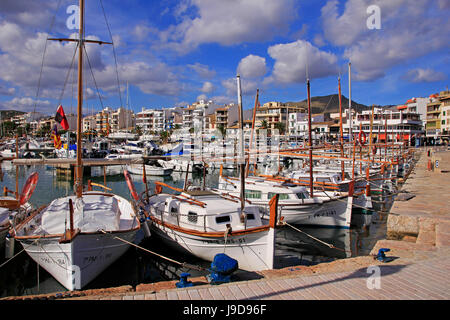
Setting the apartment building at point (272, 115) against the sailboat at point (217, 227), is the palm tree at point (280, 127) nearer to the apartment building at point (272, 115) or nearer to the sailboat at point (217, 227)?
the apartment building at point (272, 115)

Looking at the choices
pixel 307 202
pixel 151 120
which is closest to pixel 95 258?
pixel 307 202

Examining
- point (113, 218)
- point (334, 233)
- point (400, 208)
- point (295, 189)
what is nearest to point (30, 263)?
point (113, 218)

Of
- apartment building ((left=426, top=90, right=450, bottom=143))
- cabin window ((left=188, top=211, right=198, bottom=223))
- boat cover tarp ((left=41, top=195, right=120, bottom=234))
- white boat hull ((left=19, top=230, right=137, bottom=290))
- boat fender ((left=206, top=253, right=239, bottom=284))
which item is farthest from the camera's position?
apartment building ((left=426, top=90, right=450, bottom=143))

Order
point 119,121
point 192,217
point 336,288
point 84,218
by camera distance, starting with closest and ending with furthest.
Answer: point 336,288 → point 84,218 → point 192,217 → point 119,121

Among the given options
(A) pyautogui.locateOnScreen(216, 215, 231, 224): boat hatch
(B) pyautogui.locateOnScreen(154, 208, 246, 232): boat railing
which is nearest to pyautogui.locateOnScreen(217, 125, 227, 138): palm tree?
(B) pyautogui.locateOnScreen(154, 208, 246, 232): boat railing

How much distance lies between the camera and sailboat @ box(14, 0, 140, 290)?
10.5 meters

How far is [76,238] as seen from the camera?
34.2ft

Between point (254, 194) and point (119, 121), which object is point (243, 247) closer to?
point (254, 194)

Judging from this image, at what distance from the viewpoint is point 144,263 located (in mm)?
13961

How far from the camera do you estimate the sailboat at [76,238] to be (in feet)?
34.5

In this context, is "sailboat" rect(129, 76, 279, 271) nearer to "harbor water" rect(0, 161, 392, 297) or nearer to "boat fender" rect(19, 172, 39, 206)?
"harbor water" rect(0, 161, 392, 297)

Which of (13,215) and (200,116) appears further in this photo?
(200,116)

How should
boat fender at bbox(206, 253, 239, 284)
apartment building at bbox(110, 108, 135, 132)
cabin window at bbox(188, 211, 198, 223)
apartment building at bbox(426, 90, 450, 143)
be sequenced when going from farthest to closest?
apartment building at bbox(110, 108, 135, 132)
apartment building at bbox(426, 90, 450, 143)
cabin window at bbox(188, 211, 198, 223)
boat fender at bbox(206, 253, 239, 284)

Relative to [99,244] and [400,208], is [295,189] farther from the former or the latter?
[99,244]
